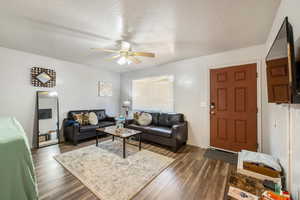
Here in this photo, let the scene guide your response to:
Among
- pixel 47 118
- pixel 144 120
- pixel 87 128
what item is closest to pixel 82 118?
pixel 87 128

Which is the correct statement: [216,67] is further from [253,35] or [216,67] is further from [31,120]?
[31,120]

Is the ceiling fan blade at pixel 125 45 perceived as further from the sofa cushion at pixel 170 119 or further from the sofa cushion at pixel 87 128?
the sofa cushion at pixel 87 128

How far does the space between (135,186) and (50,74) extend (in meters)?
3.68

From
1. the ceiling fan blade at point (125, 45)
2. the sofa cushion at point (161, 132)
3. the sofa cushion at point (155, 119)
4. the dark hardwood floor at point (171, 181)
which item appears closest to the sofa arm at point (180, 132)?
the sofa cushion at point (161, 132)

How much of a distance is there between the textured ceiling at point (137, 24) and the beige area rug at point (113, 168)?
7.90ft

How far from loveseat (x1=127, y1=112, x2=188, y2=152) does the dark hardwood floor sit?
0.41m

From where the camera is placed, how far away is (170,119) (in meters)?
3.66

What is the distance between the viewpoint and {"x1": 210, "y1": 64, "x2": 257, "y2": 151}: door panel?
8.87 feet

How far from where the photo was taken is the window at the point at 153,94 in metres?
4.01

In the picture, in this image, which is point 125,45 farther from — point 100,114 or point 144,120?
point 100,114

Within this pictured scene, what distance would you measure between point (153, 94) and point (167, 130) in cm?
159

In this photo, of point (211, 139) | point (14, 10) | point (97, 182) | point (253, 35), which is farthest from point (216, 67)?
point (14, 10)

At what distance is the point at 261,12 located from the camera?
1.69 m

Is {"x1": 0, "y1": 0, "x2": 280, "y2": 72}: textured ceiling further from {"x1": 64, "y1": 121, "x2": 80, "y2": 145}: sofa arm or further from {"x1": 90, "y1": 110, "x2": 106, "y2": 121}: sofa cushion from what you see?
{"x1": 90, "y1": 110, "x2": 106, "y2": 121}: sofa cushion
